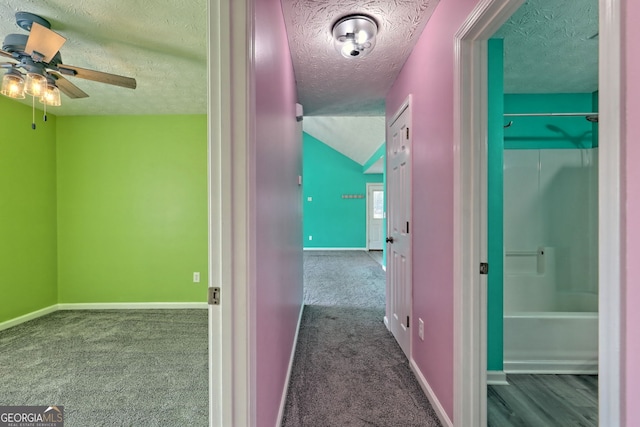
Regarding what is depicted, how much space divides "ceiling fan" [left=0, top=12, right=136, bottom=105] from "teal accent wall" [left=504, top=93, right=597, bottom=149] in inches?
123

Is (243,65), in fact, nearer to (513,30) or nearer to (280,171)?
(280,171)

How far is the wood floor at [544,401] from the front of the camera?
62.6 inches

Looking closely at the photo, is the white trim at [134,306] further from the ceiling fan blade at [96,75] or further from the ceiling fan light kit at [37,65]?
the ceiling fan blade at [96,75]

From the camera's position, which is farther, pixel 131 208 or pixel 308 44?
pixel 131 208

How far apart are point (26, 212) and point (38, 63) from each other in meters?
2.06

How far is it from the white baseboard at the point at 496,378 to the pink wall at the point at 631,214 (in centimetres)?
153

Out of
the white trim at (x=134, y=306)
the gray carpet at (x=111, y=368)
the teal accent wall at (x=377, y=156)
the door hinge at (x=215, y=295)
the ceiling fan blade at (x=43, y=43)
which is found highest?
the teal accent wall at (x=377, y=156)

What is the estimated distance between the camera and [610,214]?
0.66 m

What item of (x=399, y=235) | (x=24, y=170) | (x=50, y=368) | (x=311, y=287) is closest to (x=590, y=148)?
(x=399, y=235)

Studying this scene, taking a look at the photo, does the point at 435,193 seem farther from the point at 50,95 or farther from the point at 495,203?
the point at 50,95

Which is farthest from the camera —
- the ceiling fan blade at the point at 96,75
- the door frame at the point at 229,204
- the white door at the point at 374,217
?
the white door at the point at 374,217

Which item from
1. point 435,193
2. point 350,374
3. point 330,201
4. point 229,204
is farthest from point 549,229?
point 330,201

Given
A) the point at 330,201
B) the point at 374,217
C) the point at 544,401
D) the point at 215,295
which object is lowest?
the point at 544,401

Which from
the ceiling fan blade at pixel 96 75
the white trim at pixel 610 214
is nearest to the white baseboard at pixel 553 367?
the white trim at pixel 610 214
